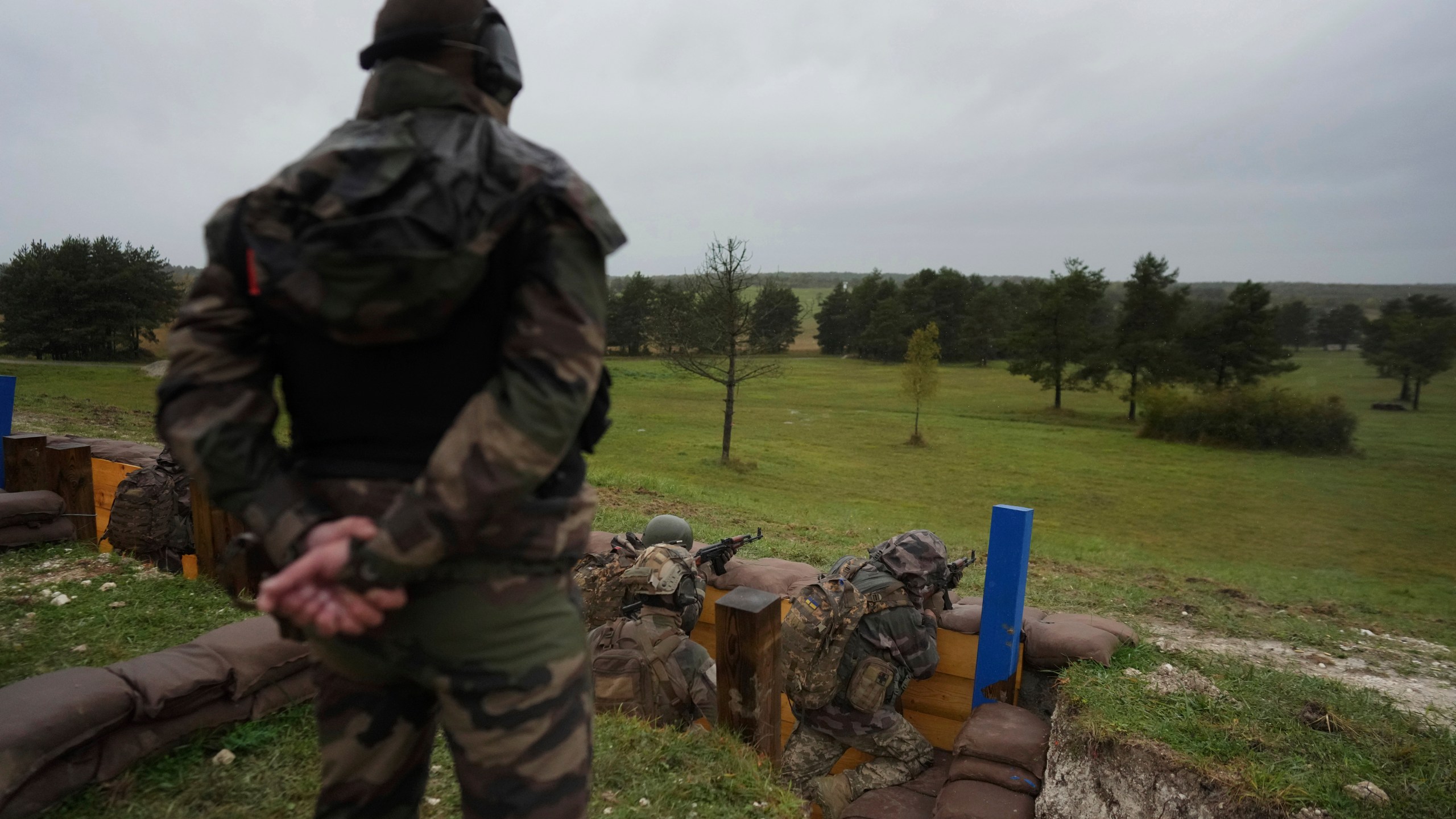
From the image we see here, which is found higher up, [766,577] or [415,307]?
[415,307]

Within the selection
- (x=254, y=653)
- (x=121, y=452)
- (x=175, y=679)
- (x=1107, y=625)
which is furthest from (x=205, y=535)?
(x=1107, y=625)

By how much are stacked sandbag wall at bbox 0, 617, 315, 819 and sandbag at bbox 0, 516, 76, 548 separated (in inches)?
148

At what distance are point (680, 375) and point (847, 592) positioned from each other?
30762 mm

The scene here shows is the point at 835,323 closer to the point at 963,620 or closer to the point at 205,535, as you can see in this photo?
the point at 963,620

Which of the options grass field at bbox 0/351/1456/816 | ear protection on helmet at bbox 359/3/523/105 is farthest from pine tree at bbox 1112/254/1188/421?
ear protection on helmet at bbox 359/3/523/105

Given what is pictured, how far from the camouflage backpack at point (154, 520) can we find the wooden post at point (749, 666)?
13.8 feet

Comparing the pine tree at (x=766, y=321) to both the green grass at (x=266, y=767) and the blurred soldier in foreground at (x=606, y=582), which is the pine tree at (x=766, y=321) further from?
the green grass at (x=266, y=767)

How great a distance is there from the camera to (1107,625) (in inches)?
190

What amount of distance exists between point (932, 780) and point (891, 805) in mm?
327

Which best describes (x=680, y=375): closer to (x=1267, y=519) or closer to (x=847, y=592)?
(x=1267, y=519)

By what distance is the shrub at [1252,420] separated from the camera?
25719mm

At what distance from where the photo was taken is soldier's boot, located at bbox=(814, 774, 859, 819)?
14.4 ft

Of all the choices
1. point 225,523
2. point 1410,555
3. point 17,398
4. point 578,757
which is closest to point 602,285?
point 578,757

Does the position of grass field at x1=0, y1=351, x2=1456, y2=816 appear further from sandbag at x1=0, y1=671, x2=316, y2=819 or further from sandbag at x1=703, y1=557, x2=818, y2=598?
sandbag at x1=703, y1=557, x2=818, y2=598
